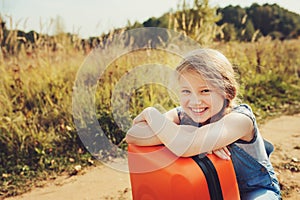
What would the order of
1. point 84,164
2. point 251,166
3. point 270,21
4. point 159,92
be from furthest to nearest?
point 270,21 → point 159,92 → point 84,164 → point 251,166

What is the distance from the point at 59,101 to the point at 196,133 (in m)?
3.14

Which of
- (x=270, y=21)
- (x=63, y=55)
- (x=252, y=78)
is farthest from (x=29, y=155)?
(x=270, y=21)

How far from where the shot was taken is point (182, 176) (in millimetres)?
1729

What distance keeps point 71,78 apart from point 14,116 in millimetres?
1175

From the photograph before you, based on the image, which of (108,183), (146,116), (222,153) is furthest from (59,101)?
(222,153)

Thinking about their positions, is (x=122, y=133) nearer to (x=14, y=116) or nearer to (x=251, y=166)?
(x=14, y=116)

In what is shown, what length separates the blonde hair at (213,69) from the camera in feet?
6.44

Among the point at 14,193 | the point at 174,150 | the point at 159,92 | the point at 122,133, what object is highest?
the point at 174,150

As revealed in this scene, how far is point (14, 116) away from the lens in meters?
4.47

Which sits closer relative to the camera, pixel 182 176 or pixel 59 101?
pixel 182 176

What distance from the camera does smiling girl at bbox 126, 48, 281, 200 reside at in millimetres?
1867

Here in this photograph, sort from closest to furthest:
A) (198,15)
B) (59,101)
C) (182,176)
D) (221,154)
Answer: (182,176) < (221,154) < (59,101) < (198,15)

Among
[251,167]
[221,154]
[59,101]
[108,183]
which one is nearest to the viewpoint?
[221,154]

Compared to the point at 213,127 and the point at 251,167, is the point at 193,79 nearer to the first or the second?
the point at 213,127
